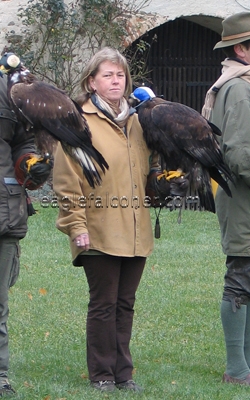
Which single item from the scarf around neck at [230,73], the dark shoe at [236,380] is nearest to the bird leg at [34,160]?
the scarf around neck at [230,73]

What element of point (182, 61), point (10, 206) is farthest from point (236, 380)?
point (182, 61)

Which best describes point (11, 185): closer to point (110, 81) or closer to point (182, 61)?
point (110, 81)

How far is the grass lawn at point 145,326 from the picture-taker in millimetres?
4945

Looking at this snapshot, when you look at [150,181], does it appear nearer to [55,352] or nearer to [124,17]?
[55,352]

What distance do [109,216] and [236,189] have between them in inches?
32.8

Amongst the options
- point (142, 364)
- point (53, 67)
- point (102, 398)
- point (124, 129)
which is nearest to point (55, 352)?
point (142, 364)

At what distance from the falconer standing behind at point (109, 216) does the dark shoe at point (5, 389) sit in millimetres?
501

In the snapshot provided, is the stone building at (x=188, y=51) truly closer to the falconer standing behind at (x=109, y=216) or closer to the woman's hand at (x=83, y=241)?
the falconer standing behind at (x=109, y=216)

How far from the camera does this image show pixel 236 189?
4.93 meters

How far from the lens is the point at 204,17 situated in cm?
1382

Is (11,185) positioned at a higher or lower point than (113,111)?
lower

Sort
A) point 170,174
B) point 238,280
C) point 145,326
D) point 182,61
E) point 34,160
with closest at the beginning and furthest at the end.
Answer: point 34,160
point 170,174
point 238,280
point 145,326
point 182,61

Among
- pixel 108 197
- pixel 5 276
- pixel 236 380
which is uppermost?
pixel 108 197

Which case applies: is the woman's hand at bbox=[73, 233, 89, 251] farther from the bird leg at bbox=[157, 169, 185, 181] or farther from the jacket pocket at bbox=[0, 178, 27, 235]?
the bird leg at bbox=[157, 169, 185, 181]
